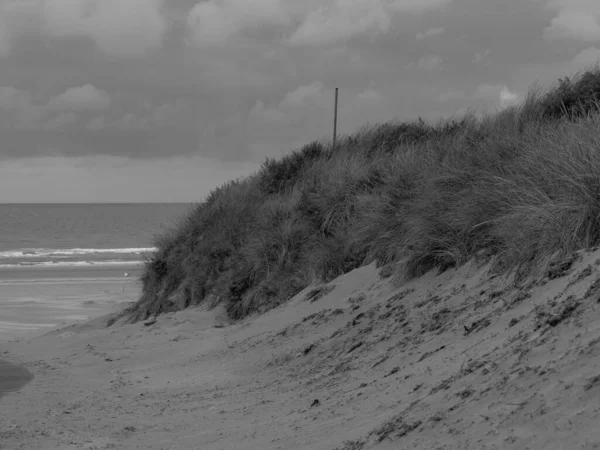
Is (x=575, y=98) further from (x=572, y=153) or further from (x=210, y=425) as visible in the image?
(x=210, y=425)

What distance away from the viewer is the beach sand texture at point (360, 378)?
3625 mm

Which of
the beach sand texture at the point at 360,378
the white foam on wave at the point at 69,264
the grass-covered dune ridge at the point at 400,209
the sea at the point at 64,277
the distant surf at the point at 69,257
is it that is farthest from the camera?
the distant surf at the point at 69,257

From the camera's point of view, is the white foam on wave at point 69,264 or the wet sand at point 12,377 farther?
the white foam on wave at point 69,264

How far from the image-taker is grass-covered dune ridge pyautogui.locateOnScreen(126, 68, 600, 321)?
20.5ft

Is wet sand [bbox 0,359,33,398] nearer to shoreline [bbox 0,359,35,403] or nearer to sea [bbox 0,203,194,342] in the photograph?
shoreline [bbox 0,359,35,403]

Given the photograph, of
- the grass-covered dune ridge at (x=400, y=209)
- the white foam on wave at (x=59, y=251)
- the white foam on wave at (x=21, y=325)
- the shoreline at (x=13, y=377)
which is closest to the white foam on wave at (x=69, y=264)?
the white foam on wave at (x=59, y=251)

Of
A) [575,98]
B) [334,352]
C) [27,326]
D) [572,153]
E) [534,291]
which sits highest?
[575,98]

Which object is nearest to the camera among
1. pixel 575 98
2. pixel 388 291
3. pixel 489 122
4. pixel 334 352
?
pixel 334 352

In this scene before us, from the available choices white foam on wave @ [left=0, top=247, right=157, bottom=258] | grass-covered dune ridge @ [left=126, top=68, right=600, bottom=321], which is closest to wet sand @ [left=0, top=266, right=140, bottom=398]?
grass-covered dune ridge @ [left=126, top=68, right=600, bottom=321]

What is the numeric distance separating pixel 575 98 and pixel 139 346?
7184mm

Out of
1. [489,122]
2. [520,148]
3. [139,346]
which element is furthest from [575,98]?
[139,346]

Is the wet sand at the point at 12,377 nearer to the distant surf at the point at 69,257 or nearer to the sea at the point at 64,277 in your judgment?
the sea at the point at 64,277

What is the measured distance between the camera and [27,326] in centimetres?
1928

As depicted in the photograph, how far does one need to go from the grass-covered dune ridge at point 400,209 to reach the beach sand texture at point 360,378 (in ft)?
1.42
